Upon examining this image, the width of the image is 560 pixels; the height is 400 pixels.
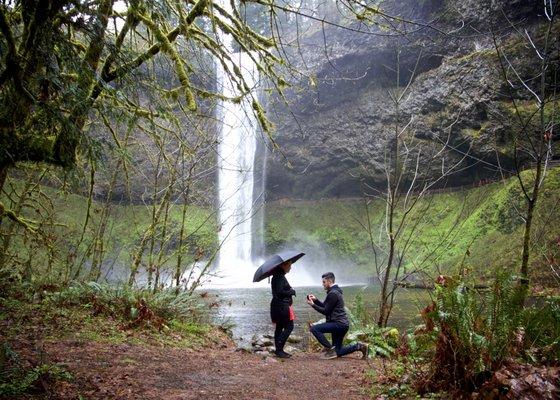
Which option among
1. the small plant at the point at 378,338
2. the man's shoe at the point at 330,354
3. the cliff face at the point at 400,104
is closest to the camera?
the small plant at the point at 378,338

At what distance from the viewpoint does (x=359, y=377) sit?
15.6 feet

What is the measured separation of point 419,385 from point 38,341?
3.97 meters

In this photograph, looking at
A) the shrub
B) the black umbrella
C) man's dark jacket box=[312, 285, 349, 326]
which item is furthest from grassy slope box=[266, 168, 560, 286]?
the shrub

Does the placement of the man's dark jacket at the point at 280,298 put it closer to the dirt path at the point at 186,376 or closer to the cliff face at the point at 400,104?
the dirt path at the point at 186,376

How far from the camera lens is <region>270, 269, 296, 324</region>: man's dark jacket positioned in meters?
6.48

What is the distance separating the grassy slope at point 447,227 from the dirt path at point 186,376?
649cm

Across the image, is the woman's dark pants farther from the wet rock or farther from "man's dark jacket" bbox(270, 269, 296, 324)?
the wet rock

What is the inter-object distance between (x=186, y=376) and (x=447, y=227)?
23268mm

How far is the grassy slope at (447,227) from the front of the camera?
1727 cm

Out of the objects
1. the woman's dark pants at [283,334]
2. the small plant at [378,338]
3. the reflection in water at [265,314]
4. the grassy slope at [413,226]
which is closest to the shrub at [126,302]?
the grassy slope at [413,226]

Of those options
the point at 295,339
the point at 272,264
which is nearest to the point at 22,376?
the point at 272,264

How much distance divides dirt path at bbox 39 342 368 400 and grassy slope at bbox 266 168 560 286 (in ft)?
21.3

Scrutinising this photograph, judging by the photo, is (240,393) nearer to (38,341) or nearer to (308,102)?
(38,341)

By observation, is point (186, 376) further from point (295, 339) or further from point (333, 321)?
point (295, 339)
